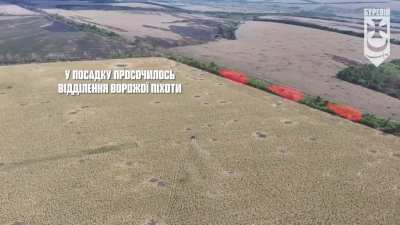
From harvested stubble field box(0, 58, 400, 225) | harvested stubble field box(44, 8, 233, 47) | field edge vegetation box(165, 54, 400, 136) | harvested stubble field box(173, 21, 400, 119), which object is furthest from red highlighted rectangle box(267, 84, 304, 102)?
harvested stubble field box(44, 8, 233, 47)

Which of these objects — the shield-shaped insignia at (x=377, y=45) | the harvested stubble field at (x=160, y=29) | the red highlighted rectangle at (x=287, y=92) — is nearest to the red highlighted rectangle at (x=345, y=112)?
the red highlighted rectangle at (x=287, y=92)

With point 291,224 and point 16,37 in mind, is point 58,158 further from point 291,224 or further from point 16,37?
point 16,37

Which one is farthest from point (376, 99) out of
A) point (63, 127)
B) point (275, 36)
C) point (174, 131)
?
point (275, 36)

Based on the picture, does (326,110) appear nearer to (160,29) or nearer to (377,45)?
(377,45)

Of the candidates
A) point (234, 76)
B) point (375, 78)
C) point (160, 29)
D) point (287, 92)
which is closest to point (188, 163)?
point (287, 92)

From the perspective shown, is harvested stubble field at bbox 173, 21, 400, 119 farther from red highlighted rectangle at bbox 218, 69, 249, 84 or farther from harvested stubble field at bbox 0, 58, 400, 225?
harvested stubble field at bbox 0, 58, 400, 225

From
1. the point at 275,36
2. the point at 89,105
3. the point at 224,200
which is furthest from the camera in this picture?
the point at 275,36
